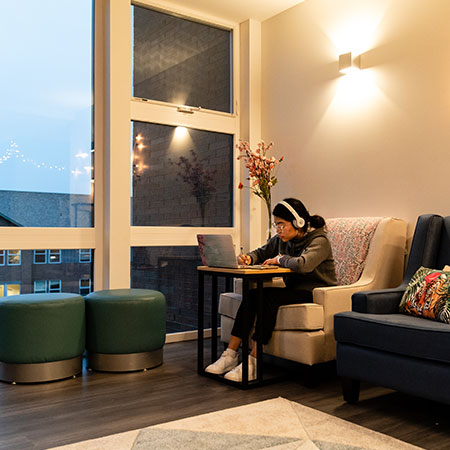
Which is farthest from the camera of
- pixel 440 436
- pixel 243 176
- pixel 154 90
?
pixel 243 176

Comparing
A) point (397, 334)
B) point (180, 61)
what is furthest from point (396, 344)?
point (180, 61)

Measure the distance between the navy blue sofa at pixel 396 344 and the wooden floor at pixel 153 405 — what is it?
6.4 inches

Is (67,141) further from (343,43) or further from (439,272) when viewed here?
(439,272)

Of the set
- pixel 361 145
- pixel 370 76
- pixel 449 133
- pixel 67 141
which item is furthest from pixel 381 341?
pixel 67 141

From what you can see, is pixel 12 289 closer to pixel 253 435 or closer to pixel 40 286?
pixel 40 286

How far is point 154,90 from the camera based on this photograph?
4336mm

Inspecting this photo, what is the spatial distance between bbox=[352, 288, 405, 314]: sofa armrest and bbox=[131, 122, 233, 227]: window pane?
2.02 metres

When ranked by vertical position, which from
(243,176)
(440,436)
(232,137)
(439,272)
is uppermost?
Answer: (232,137)

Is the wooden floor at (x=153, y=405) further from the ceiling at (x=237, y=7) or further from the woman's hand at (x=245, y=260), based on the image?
the ceiling at (x=237, y=7)

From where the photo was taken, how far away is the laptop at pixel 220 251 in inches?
121

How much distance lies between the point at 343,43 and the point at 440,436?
2815 mm

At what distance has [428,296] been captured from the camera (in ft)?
8.50

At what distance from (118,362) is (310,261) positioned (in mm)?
1323

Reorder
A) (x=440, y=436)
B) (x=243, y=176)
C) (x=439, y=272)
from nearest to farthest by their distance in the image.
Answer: (x=440, y=436), (x=439, y=272), (x=243, y=176)
